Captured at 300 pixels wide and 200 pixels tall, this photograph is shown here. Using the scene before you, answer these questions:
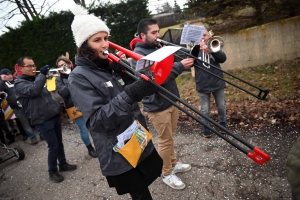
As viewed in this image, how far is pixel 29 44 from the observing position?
33.7ft

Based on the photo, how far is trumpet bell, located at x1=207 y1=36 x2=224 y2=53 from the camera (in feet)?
11.1

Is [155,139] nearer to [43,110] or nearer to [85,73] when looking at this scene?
[43,110]

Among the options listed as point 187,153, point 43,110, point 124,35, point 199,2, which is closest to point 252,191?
point 187,153

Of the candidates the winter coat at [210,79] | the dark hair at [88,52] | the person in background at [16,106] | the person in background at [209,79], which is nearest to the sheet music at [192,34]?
the person in background at [209,79]

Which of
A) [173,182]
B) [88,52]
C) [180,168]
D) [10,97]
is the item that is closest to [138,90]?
[88,52]

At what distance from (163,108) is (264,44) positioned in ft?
18.0

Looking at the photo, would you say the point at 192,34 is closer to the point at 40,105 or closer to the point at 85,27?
the point at 85,27

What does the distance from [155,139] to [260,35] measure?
191 inches

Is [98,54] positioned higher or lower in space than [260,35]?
higher

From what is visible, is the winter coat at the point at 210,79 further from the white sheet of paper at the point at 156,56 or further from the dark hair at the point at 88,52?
the dark hair at the point at 88,52

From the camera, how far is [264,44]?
258 inches

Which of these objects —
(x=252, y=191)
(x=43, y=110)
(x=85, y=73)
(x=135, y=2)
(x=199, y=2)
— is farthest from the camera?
(x=135, y=2)

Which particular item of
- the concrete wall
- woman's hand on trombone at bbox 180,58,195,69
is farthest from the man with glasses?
the concrete wall

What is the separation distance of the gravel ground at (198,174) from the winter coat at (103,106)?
1.42 meters
